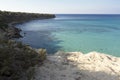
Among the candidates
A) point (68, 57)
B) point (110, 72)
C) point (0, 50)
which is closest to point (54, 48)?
point (68, 57)

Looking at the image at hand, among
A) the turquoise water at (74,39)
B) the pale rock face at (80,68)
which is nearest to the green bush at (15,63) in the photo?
the pale rock face at (80,68)

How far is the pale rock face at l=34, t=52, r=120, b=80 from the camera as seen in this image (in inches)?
360

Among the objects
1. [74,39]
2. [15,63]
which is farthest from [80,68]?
[74,39]

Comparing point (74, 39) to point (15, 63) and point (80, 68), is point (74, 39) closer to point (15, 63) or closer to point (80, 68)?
point (80, 68)

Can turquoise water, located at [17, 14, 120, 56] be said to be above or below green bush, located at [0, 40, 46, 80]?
below

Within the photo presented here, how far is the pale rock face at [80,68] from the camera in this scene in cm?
916

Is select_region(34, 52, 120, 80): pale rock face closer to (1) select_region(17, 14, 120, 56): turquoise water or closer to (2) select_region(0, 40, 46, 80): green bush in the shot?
(2) select_region(0, 40, 46, 80): green bush

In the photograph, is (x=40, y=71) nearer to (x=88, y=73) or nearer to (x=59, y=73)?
(x=59, y=73)

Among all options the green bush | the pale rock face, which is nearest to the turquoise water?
the pale rock face

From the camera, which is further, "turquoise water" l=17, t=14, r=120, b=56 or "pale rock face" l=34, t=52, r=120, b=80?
"turquoise water" l=17, t=14, r=120, b=56

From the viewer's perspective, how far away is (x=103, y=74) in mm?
9805

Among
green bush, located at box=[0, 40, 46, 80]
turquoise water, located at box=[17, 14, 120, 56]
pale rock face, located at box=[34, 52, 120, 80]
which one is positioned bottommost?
turquoise water, located at box=[17, 14, 120, 56]

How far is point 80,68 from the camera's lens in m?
10.5

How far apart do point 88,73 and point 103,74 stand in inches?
26.7
